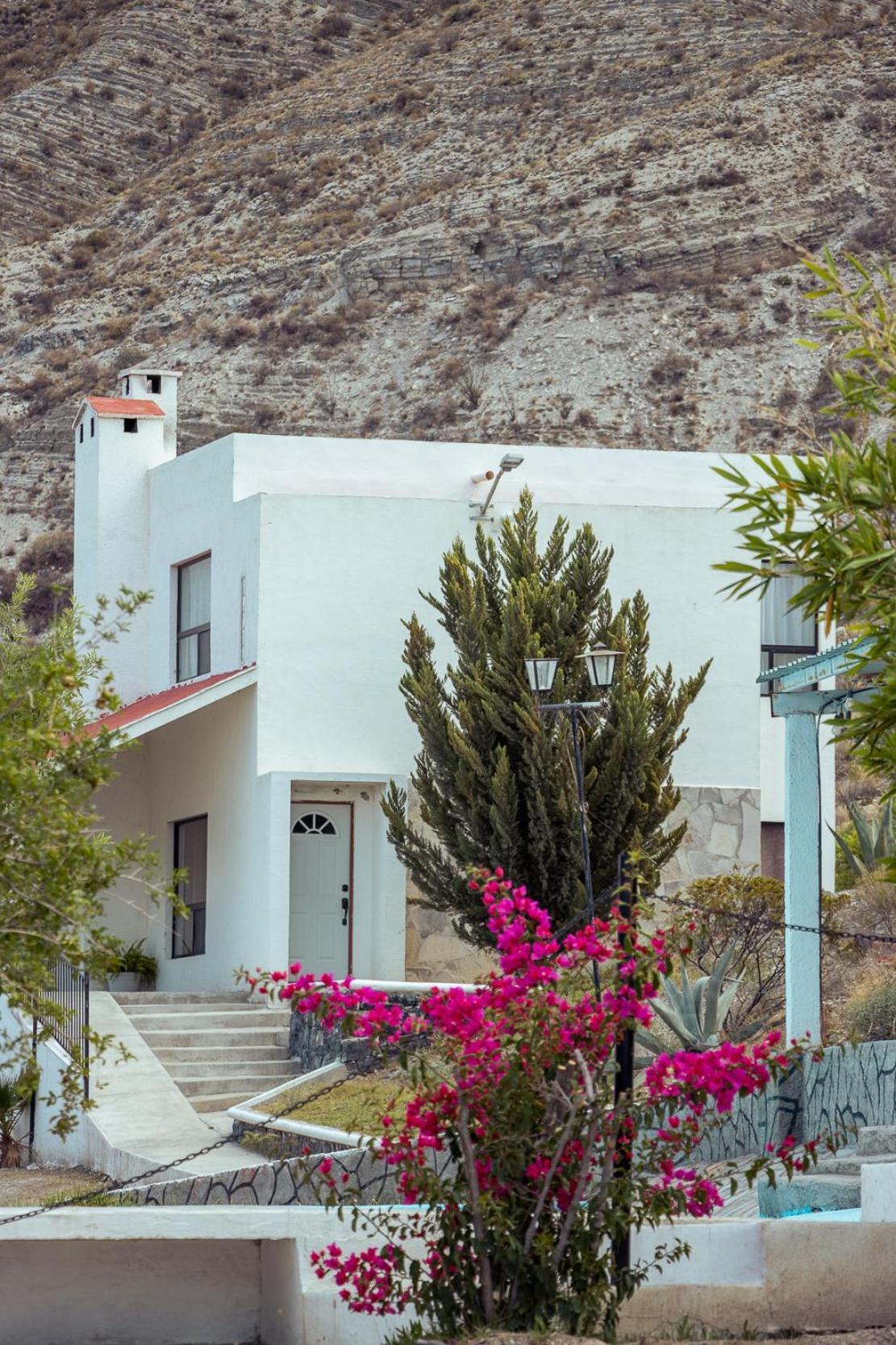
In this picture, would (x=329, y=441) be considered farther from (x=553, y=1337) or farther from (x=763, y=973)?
(x=553, y=1337)

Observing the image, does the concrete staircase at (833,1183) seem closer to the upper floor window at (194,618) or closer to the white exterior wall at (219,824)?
the white exterior wall at (219,824)

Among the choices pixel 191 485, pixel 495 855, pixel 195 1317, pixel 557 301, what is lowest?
pixel 195 1317

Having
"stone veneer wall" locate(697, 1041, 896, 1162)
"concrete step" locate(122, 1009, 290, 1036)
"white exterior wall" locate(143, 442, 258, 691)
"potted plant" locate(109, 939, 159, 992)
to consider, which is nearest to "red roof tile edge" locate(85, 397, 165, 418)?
"white exterior wall" locate(143, 442, 258, 691)

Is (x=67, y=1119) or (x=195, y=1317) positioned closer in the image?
(x=67, y=1119)

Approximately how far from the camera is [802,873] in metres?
13.4

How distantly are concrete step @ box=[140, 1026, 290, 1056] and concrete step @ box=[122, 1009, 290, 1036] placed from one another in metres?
0.05

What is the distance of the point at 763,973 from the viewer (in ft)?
62.0

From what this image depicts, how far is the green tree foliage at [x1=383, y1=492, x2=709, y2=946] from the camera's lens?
59.6 ft

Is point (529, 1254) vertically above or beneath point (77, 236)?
beneath

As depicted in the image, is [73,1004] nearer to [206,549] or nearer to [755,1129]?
[206,549]

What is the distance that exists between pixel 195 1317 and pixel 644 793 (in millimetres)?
9791

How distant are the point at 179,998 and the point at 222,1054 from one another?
1.95m

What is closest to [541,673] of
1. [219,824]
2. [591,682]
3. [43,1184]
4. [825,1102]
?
[591,682]

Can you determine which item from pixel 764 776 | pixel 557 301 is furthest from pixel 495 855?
pixel 557 301
